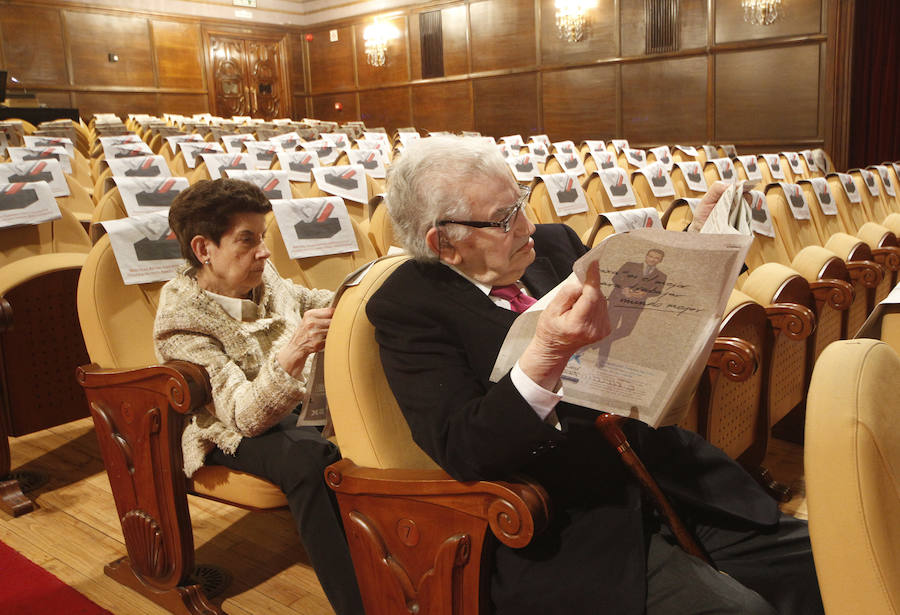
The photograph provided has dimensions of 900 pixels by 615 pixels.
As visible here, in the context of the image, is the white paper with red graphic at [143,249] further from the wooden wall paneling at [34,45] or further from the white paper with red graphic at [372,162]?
the wooden wall paneling at [34,45]

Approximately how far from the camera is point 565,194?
12.1ft

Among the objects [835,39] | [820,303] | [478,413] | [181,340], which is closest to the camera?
[478,413]

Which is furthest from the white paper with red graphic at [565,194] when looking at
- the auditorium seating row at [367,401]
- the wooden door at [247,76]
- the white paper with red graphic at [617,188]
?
the wooden door at [247,76]

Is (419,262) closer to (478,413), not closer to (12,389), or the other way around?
(478,413)

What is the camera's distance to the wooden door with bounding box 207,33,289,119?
46.6ft

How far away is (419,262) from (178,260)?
1.00m

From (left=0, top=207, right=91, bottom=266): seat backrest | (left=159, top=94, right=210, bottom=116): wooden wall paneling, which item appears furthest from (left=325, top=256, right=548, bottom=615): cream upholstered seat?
(left=159, top=94, right=210, bottom=116): wooden wall paneling

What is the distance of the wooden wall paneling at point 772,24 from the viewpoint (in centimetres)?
884

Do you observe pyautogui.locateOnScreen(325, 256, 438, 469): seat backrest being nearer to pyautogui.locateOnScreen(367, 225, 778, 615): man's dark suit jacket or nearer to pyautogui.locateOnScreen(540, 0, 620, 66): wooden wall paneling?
pyautogui.locateOnScreen(367, 225, 778, 615): man's dark suit jacket

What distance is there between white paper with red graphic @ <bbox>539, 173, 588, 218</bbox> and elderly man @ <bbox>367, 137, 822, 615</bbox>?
237 cm

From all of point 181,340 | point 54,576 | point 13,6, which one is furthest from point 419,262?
point 13,6

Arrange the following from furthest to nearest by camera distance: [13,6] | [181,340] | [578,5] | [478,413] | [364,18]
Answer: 1. [364,18]
2. [13,6]
3. [578,5]
4. [181,340]
5. [478,413]

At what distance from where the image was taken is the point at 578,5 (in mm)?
10602

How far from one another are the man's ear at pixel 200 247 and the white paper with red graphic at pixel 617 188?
2.71 metres
